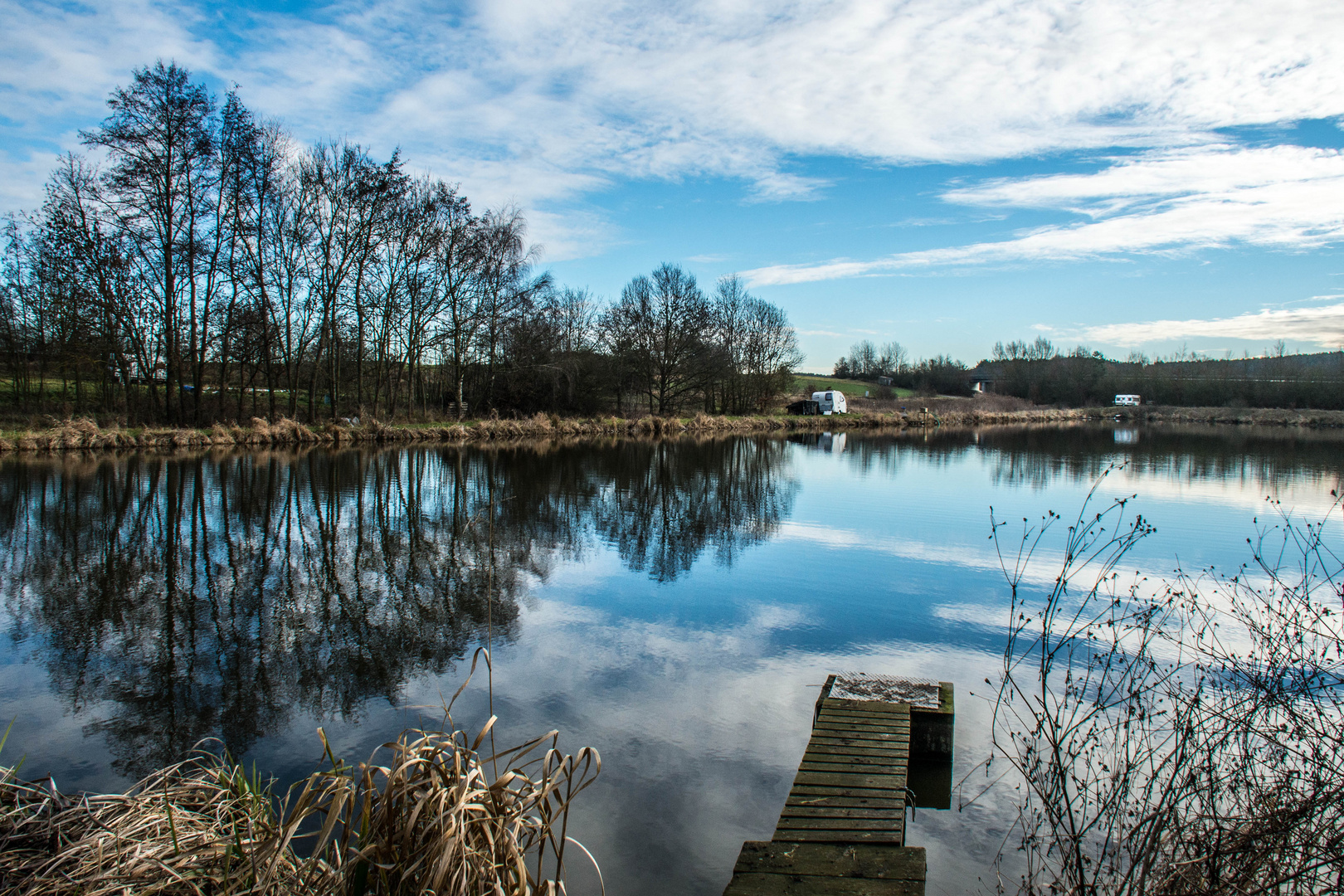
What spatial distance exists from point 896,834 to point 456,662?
4.02 meters

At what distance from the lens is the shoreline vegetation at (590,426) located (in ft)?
79.7

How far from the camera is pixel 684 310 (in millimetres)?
47094

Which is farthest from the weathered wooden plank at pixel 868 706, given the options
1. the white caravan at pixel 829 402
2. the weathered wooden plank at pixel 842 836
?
the white caravan at pixel 829 402

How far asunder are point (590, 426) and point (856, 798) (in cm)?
3459

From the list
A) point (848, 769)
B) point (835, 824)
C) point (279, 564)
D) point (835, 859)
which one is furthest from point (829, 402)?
point (835, 859)

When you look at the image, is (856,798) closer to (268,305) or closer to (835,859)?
(835,859)

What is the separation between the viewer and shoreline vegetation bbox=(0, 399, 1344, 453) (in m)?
24.3

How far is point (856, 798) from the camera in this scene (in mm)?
4184

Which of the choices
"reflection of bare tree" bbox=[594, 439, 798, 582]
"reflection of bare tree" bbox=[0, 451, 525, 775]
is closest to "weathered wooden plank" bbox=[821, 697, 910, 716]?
"reflection of bare tree" bbox=[0, 451, 525, 775]

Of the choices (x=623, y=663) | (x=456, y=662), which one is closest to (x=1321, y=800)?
(x=623, y=663)

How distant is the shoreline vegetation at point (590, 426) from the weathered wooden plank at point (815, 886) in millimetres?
27111

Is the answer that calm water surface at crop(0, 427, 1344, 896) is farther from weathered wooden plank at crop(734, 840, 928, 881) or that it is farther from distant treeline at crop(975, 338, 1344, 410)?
distant treeline at crop(975, 338, 1344, 410)

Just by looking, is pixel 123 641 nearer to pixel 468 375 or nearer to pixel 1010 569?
pixel 1010 569

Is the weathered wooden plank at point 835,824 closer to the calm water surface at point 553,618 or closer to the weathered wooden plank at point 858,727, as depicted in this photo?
the calm water surface at point 553,618
